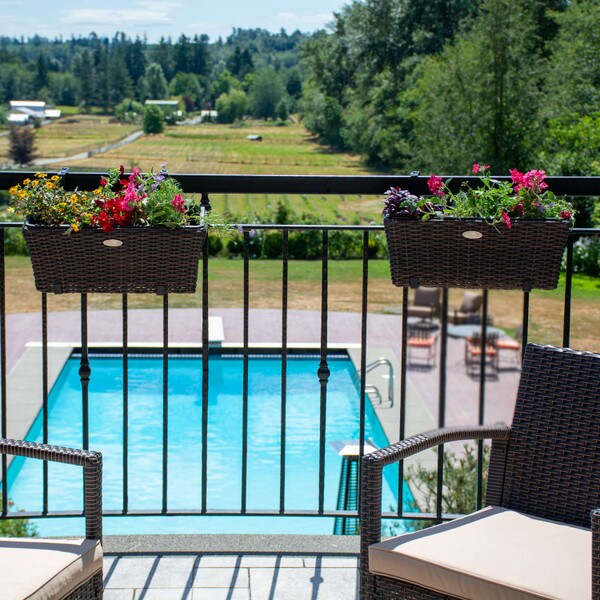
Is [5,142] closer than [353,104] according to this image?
No

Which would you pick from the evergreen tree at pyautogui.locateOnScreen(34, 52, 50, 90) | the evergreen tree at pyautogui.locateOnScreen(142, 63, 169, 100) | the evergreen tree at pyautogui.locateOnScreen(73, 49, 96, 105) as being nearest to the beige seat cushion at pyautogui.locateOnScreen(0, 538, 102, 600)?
the evergreen tree at pyautogui.locateOnScreen(34, 52, 50, 90)

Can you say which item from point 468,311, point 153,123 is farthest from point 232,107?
point 468,311

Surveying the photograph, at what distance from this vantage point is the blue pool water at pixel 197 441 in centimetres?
848

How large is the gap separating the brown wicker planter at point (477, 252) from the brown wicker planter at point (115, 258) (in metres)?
0.53

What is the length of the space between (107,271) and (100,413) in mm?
9608

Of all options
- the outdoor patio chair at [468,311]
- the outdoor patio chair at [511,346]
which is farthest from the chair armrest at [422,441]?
the outdoor patio chair at [468,311]

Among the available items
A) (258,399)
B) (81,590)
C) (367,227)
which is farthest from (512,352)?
(81,590)

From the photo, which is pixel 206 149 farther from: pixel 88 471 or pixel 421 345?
pixel 88 471

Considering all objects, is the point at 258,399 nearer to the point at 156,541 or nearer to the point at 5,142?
the point at 156,541

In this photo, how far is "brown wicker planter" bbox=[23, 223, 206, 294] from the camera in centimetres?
224

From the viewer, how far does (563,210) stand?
2285 mm

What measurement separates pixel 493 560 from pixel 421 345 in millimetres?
10889

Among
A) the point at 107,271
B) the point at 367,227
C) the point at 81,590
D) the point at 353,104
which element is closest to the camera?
the point at 81,590

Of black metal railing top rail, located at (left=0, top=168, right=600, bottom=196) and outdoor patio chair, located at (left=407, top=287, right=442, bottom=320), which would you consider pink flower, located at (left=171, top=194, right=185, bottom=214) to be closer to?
black metal railing top rail, located at (left=0, top=168, right=600, bottom=196)
